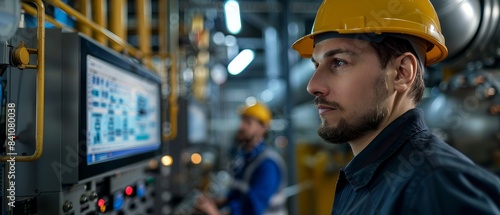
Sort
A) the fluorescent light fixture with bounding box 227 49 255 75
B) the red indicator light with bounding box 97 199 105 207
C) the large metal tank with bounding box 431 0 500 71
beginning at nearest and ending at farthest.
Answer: the red indicator light with bounding box 97 199 105 207 < the large metal tank with bounding box 431 0 500 71 < the fluorescent light fixture with bounding box 227 49 255 75

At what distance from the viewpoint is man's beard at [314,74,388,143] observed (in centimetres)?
132

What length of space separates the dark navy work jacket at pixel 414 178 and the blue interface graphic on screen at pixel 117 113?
949mm

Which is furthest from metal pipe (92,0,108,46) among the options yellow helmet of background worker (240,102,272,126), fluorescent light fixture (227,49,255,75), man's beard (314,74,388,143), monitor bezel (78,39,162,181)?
fluorescent light fixture (227,49,255,75)

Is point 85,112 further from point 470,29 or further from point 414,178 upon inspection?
point 470,29

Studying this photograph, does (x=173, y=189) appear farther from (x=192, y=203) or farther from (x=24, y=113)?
(x=24, y=113)

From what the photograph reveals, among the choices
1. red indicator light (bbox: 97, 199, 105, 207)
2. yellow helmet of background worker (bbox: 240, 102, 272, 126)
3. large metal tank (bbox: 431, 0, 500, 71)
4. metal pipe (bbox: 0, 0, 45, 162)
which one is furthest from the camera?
yellow helmet of background worker (bbox: 240, 102, 272, 126)

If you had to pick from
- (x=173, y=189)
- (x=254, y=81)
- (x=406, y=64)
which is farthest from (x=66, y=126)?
(x=254, y=81)

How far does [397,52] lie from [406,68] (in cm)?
6

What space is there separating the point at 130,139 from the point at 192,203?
184cm

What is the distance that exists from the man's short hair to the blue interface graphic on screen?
1030mm

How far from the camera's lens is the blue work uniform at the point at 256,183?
11.0 ft

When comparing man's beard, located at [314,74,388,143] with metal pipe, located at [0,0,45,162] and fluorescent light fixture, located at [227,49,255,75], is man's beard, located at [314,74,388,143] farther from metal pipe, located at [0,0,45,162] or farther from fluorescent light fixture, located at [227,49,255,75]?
fluorescent light fixture, located at [227,49,255,75]

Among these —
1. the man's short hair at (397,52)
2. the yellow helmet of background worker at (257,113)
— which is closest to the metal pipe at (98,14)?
the man's short hair at (397,52)

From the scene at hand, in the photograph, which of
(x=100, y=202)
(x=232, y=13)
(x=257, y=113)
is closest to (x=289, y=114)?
(x=257, y=113)
